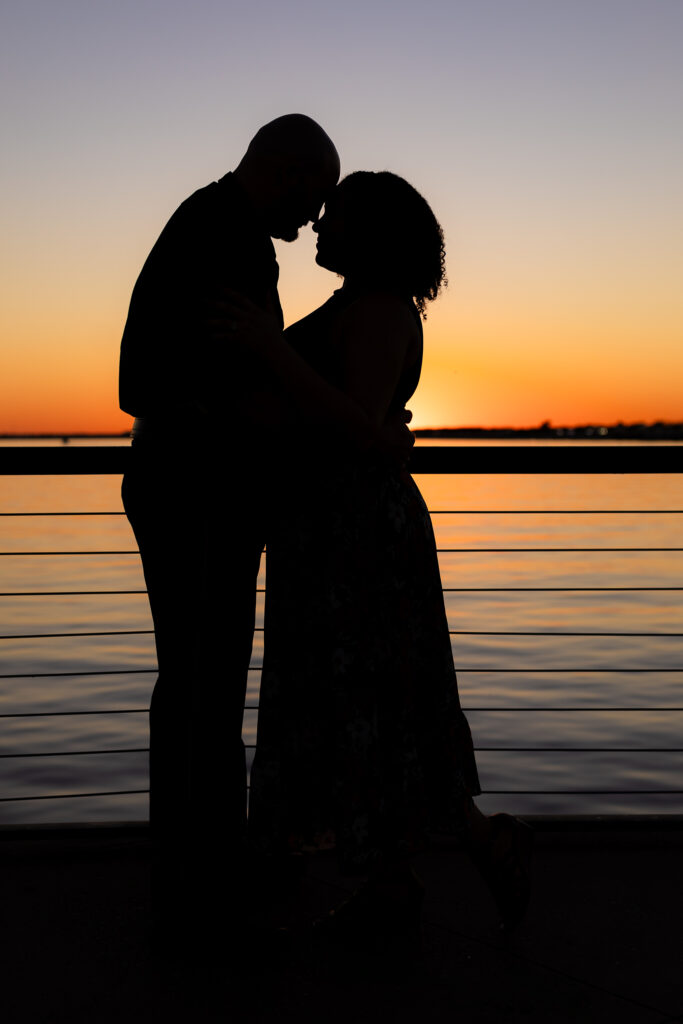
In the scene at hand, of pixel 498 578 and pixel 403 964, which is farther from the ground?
pixel 498 578

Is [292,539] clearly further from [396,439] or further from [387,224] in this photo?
[387,224]

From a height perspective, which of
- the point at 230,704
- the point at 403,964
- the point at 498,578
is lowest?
the point at 403,964

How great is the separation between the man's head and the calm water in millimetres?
1078

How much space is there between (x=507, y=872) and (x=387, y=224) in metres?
1.35

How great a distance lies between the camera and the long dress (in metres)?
2.12

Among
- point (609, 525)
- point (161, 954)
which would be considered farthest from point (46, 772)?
point (609, 525)

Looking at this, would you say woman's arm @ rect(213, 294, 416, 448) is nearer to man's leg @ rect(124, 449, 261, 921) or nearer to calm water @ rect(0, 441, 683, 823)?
man's leg @ rect(124, 449, 261, 921)

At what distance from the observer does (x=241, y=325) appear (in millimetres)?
1954

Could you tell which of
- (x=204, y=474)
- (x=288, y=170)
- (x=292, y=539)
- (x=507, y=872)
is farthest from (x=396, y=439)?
(x=507, y=872)

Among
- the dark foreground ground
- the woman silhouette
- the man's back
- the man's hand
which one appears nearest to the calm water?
the dark foreground ground

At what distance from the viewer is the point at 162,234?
6.67 feet

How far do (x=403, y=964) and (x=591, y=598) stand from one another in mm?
8641

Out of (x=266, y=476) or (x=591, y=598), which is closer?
(x=266, y=476)

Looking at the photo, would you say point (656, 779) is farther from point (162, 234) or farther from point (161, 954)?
point (162, 234)
